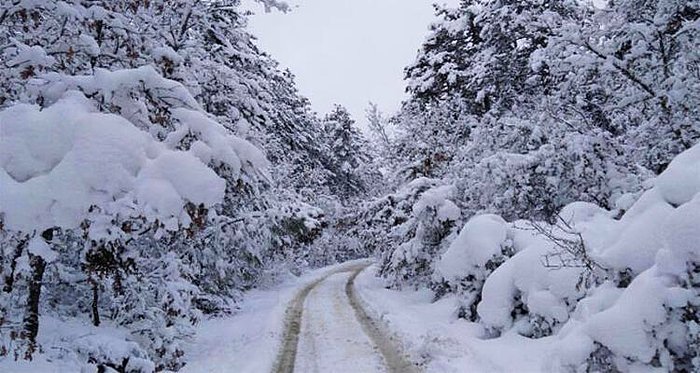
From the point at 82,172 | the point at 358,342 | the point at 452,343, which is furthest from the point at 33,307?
the point at 452,343

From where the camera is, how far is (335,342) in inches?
452

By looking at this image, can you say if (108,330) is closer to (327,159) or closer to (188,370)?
(188,370)

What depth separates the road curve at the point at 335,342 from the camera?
939 cm

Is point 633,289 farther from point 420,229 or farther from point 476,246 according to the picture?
point 420,229

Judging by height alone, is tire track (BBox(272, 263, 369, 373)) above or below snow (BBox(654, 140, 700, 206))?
below

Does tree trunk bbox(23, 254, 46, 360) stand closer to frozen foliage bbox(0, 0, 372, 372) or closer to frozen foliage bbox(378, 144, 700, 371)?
frozen foliage bbox(0, 0, 372, 372)

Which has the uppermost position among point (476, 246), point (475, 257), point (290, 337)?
point (476, 246)

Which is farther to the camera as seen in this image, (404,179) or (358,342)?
(404,179)

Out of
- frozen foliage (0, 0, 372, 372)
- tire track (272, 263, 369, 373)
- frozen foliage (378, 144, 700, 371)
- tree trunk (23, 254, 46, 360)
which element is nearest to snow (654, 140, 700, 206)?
frozen foliage (378, 144, 700, 371)

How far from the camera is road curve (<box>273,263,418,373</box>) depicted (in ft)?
30.8

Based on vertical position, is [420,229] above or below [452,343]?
above

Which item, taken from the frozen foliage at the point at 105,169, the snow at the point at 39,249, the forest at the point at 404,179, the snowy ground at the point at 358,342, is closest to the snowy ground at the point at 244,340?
the snowy ground at the point at 358,342

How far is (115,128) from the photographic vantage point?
4891mm

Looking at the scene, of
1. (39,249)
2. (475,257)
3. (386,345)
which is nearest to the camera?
(39,249)
